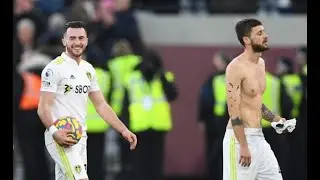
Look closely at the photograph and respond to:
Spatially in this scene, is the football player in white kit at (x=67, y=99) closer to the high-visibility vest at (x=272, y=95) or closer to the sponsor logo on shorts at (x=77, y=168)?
the sponsor logo on shorts at (x=77, y=168)

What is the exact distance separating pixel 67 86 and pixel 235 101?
5.02ft

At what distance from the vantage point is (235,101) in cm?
1111

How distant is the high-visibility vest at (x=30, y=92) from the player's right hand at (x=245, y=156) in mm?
5258

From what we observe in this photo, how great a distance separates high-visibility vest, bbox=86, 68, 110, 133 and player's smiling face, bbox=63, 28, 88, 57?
4.00m

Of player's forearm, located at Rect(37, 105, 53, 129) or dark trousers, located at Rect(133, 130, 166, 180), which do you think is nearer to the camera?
player's forearm, located at Rect(37, 105, 53, 129)

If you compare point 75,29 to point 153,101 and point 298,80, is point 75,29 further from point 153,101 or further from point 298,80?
point 298,80

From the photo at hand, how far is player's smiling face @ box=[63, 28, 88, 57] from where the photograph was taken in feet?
36.8

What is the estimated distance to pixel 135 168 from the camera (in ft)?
53.8

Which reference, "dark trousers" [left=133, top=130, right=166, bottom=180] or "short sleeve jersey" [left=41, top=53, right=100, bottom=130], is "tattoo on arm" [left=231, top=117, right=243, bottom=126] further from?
"dark trousers" [left=133, top=130, right=166, bottom=180]

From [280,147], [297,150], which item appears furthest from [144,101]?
[297,150]

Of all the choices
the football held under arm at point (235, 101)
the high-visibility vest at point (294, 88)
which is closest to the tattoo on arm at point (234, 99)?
the football held under arm at point (235, 101)

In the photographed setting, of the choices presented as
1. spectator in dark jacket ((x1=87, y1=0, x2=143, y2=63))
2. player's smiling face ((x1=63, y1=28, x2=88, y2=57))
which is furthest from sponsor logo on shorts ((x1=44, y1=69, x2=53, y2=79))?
spectator in dark jacket ((x1=87, y1=0, x2=143, y2=63))

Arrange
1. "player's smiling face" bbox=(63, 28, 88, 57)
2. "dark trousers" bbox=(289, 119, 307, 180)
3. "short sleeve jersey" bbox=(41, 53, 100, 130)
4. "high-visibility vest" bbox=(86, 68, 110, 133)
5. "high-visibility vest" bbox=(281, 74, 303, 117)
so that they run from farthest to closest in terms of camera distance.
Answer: "dark trousers" bbox=(289, 119, 307, 180) < "high-visibility vest" bbox=(281, 74, 303, 117) < "high-visibility vest" bbox=(86, 68, 110, 133) < "player's smiling face" bbox=(63, 28, 88, 57) < "short sleeve jersey" bbox=(41, 53, 100, 130)
